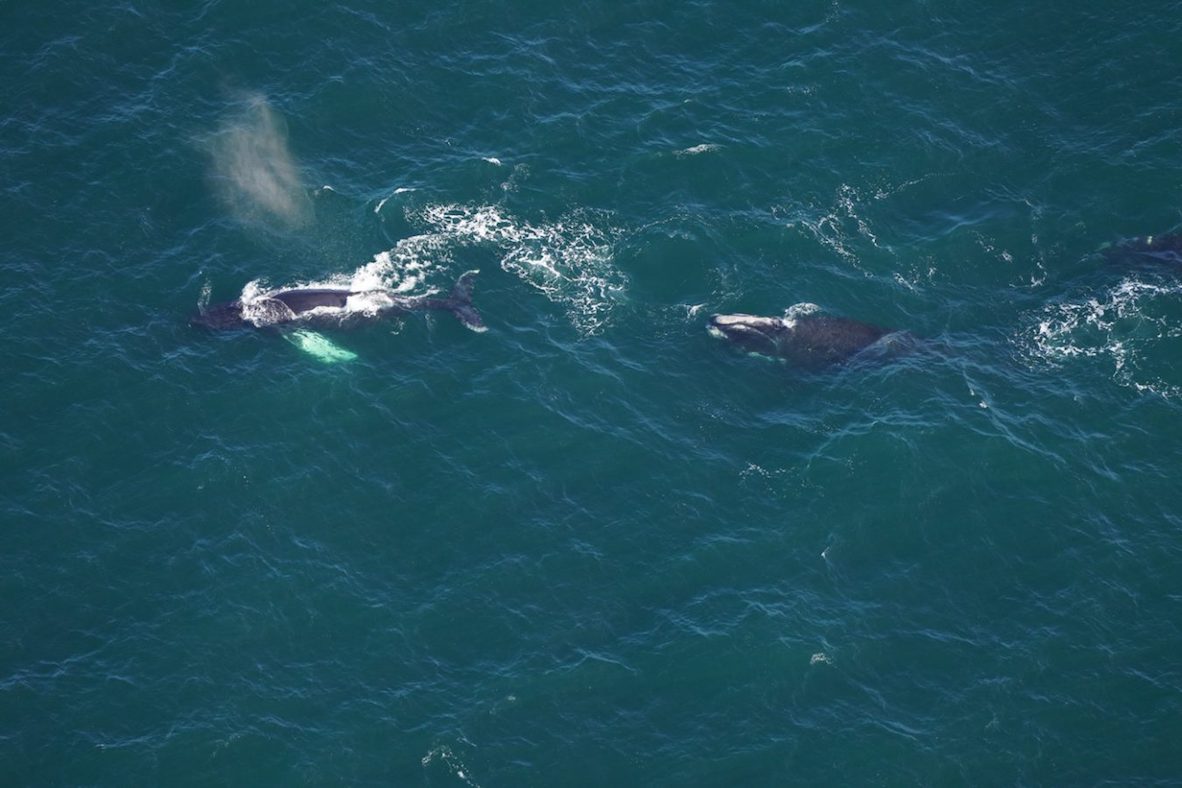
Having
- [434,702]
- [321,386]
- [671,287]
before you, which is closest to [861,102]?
[671,287]

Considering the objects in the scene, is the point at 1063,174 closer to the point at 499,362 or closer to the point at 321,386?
the point at 499,362

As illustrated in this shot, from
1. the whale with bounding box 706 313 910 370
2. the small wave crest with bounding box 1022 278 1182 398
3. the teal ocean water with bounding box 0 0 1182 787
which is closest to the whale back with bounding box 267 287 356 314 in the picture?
the teal ocean water with bounding box 0 0 1182 787

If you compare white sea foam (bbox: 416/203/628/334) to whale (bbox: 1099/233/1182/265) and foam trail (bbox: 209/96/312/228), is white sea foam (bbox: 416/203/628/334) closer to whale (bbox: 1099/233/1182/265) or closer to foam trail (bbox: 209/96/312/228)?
foam trail (bbox: 209/96/312/228)

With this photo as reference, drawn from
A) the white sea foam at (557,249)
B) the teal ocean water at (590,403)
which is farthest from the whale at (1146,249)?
the white sea foam at (557,249)

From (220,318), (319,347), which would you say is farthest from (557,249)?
(220,318)

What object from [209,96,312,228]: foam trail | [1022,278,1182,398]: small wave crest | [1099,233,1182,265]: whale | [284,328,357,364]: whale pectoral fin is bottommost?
[284,328,357,364]: whale pectoral fin

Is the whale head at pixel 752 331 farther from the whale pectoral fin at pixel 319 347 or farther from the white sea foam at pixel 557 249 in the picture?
the whale pectoral fin at pixel 319 347
